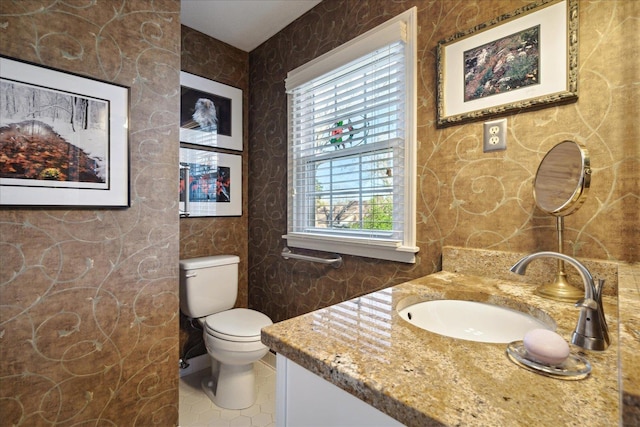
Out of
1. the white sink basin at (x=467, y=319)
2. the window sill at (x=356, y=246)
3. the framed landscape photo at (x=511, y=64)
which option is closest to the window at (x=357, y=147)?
the window sill at (x=356, y=246)

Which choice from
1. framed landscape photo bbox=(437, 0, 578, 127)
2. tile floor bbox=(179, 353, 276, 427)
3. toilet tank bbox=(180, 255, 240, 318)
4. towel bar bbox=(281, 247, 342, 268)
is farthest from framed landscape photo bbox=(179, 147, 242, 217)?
framed landscape photo bbox=(437, 0, 578, 127)

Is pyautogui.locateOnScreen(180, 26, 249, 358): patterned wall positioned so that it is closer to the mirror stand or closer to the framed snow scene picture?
the framed snow scene picture

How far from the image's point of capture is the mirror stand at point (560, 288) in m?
0.94

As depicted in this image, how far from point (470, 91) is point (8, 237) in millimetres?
1888

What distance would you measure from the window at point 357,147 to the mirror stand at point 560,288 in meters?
0.57

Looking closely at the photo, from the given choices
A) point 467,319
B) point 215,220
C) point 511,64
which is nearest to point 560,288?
point 467,319

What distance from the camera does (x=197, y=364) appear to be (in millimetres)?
2277

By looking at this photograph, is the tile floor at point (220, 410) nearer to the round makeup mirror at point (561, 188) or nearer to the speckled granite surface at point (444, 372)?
the speckled granite surface at point (444, 372)

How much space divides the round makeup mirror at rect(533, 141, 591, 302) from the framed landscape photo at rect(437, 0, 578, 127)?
0.22 metres

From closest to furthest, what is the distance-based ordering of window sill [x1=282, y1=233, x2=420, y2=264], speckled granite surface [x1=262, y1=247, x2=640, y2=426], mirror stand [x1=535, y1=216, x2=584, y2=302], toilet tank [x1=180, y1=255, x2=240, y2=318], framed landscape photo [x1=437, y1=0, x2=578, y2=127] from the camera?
speckled granite surface [x1=262, y1=247, x2=640, y2=426] → mirror stand [x1=535, y1=216, x2=584, y2=302] → framed landscape photo [x1=437, y1=0, x2=578, y2=127] → window sill [x1=282, y1=233, x2=420, y2=264] → toilet tank [x1=180, y1=255, x2=240, y2=318]

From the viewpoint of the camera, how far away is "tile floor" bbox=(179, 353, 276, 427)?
1.73 meters

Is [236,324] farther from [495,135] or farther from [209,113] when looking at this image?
[495,135]

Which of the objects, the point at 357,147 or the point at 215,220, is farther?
the point at 215,220

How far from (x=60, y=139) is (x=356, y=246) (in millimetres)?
1423
